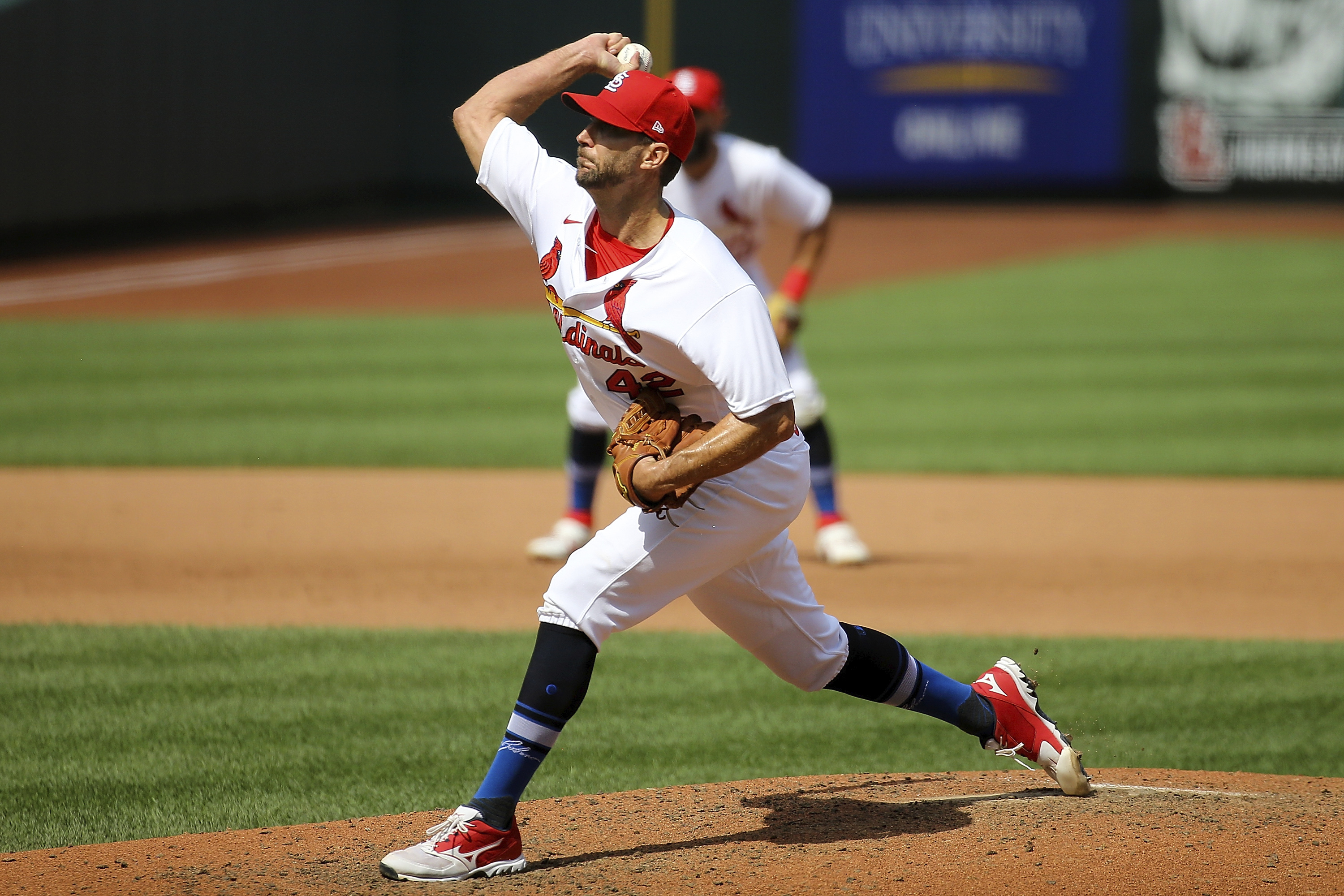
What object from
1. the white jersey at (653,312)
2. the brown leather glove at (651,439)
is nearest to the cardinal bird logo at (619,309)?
the white jersey at (653,312)

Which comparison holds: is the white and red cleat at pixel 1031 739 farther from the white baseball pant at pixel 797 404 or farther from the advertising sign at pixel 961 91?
the advertising sign at pixel 961 91

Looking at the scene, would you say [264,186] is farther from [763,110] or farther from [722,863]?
[722,863]

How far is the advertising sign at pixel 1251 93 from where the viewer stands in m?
24.4

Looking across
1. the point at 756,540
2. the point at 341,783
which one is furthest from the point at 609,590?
the point at 341,783

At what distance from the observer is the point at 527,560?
732 centimetres

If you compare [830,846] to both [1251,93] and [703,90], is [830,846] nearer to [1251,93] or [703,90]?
[703,90]

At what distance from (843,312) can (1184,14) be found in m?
11.9

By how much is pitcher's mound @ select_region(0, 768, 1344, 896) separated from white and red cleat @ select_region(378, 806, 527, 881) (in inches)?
1.3

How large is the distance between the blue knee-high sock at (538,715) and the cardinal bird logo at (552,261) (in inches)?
33.7

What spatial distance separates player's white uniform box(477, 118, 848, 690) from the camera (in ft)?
10.9

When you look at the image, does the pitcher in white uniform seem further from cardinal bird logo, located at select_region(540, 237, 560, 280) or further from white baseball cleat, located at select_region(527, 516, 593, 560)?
white baseball cleat, located at select_region(527, 516, 593, 560)

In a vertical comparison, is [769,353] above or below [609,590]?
above

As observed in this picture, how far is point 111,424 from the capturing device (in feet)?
35.8

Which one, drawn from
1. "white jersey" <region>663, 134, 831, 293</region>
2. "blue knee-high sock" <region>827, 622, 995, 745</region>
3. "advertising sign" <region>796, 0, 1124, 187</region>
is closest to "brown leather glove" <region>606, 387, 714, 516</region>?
"blue knee-high sock" <region>827, 622, 995, 745</region>
